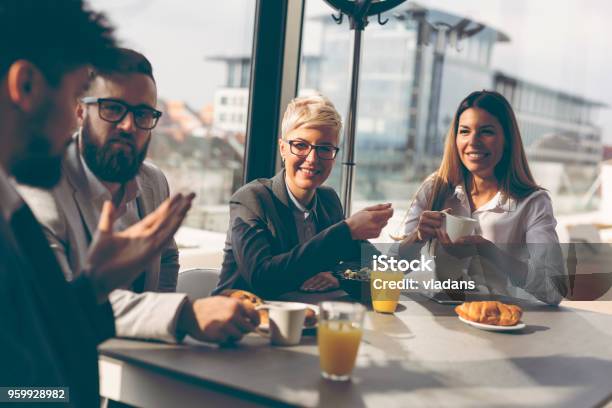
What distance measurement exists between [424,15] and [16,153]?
114 inches

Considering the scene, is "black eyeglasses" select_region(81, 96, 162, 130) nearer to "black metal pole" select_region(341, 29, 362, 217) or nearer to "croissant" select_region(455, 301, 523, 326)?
"croissant" select_region(455, 301, 523, 326)

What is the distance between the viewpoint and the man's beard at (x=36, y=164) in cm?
83

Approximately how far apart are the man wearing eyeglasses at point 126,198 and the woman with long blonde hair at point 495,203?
0.76 m

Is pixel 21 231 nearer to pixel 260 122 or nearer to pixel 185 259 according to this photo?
pixel 185 259

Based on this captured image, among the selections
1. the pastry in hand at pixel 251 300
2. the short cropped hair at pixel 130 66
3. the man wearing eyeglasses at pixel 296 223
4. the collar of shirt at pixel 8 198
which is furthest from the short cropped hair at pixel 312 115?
the collar of shirt at pixel 8 198

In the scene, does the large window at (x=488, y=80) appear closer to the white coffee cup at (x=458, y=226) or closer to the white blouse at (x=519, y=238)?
the white blouse at (x=519, y=238)

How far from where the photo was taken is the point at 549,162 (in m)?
7.32

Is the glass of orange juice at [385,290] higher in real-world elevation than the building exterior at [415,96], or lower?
lower

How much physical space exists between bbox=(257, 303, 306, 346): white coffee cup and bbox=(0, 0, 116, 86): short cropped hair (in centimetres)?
54

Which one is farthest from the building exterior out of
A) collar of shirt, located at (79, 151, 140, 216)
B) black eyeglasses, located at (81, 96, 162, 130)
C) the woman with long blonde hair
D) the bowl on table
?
collar of shirt, located at (79, 151, 140, 216)

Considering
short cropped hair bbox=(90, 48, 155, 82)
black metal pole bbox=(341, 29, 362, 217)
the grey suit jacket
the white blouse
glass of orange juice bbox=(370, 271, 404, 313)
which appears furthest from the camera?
black metal pole bbox=(341, 29, 362, 217)

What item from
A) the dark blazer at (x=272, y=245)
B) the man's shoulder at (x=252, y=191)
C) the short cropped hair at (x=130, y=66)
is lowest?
the dark blazer at (x=272, y=245)

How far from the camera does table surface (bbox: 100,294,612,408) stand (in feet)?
2.87

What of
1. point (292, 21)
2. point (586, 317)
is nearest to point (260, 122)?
point (292, 21)
